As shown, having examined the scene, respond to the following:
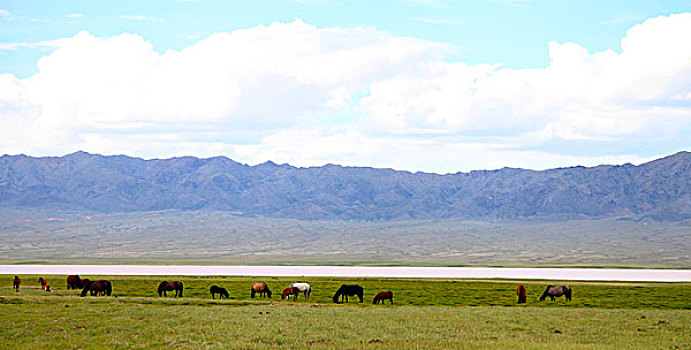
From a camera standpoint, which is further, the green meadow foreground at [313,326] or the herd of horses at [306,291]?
the herd of horses at [306,291]

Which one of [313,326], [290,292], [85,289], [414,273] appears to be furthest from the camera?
[414,273]

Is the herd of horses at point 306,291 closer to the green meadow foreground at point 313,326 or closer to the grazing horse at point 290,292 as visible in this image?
the grazing horse at point 290,292

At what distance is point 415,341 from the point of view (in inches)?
1102

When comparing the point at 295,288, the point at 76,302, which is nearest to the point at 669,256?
the point at 295,288

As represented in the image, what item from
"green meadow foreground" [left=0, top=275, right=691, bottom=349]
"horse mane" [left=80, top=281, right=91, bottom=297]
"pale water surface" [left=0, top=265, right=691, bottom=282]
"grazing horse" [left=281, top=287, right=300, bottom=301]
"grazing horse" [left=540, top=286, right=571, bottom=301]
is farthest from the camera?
"pale water surface" [left=0, top=265, right=691, bottom=282]

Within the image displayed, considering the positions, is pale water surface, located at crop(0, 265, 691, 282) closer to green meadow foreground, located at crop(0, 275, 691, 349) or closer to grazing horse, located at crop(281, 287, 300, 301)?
grazing horse, located at crop(281, 287, 300, 301)

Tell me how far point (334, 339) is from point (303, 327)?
343cm

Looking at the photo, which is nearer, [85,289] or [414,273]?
[85,289]

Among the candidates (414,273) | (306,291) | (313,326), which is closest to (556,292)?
(306,291)

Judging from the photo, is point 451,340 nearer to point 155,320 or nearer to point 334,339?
point 334,339

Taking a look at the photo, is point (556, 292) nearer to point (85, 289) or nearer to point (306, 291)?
point (306, 291)

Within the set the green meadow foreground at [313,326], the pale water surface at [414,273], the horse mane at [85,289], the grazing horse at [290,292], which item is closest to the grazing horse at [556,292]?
the green meadow foreground at [313,326]

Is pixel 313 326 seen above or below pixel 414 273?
above

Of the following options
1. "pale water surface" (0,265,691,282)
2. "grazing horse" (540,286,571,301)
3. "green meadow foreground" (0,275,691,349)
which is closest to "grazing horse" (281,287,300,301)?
"green meadow foreground" (0,275,691,349)
